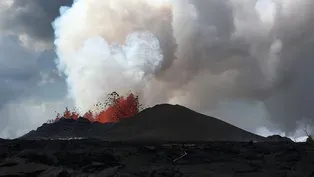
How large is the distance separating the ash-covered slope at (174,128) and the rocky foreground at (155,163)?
1350 inches

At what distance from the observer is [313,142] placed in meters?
71.4

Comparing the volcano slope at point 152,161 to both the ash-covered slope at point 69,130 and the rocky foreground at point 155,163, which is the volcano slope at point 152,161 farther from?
the ash-covered slope at point 69,130

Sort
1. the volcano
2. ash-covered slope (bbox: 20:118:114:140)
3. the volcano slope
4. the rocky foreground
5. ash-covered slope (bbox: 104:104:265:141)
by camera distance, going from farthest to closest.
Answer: ash-covered slope (bbox: 20:118:114:140), the volcano, ash-covered slope (bbox: 104:104:265:141), the volcano slope, the rocky foreground

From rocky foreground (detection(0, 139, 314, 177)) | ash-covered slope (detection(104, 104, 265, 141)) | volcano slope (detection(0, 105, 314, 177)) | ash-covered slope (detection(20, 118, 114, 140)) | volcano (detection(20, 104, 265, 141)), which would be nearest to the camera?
rocky foreground (detection(0, 139, 314, 177))

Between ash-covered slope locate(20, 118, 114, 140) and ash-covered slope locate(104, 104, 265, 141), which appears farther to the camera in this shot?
ash-covered slope locate(20, 118, 114, 140)

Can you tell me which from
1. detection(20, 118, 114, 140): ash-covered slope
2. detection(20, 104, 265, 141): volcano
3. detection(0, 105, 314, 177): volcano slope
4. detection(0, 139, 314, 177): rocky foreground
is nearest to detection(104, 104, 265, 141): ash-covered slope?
detection(20, 104, 265, 141): volcano

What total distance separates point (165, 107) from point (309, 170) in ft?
221

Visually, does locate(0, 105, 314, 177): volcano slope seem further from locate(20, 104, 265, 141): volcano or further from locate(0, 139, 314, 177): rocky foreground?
locate(20, 104, 265, 141): volcano

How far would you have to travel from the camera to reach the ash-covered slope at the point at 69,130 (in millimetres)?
114312

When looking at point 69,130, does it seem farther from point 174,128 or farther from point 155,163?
point 155,163

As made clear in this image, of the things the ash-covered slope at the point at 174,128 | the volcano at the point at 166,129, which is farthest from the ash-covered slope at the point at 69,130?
the ash-covered slope at the point at 174,128

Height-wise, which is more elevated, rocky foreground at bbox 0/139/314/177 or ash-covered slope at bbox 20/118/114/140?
ash-covered slope at bbox 20/118/114/140

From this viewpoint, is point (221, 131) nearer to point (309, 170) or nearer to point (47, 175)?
point (309, 170)

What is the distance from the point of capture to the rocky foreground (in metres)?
44.3
